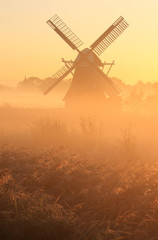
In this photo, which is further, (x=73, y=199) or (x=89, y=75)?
(x=89, y=75)

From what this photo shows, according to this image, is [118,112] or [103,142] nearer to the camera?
[103,142]

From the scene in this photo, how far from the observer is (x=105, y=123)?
75.2 feet

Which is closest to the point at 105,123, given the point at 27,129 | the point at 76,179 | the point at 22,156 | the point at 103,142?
the point at 27,129

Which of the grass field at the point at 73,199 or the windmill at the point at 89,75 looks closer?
the grass field at the point at 73,199

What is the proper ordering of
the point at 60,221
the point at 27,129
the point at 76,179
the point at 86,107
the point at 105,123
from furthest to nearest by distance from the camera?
the point at 86,107 → the point at 105,123 → the point at 27,129 → the point at 76,179 → the point at 60,221

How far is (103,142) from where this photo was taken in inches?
615

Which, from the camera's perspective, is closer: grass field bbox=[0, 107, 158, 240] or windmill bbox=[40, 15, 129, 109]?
grass field bbox=[0, 107, 158, 240]

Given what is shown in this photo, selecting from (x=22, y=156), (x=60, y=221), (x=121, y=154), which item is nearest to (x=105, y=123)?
(x=121, y=154)

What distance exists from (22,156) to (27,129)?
385 inches

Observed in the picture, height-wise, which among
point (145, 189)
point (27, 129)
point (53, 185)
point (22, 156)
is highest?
point (27, 129)

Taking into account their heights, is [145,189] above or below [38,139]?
below

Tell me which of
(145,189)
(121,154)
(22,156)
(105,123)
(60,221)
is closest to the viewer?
(60,221)

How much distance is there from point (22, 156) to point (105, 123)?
43.4 ft

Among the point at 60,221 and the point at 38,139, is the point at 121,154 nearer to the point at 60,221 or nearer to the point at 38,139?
the point at 38,139
